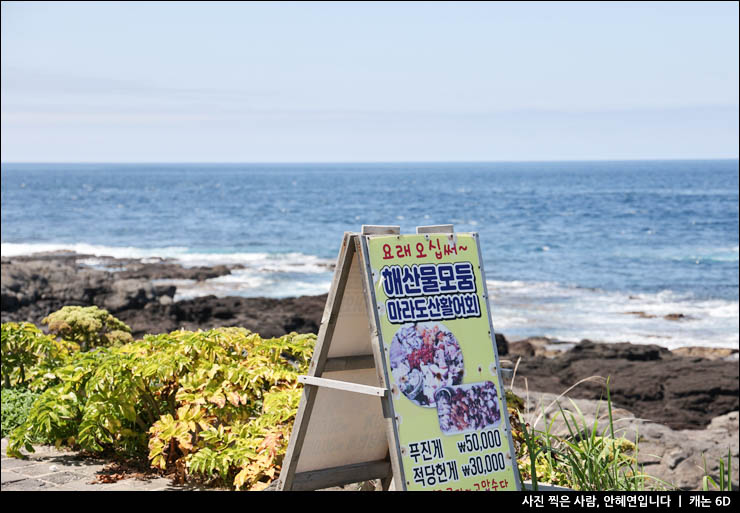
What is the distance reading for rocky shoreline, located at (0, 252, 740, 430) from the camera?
14.2 meters

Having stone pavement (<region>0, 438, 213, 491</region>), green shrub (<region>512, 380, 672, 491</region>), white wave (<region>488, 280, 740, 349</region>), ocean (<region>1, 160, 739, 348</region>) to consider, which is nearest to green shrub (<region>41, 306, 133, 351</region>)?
stone pavement (<region>0, 438, 213, 491</region>)

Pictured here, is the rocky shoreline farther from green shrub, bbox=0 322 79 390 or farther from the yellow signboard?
the yellow signboard

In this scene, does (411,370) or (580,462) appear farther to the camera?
(580,462)

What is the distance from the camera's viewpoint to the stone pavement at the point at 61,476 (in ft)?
18.1

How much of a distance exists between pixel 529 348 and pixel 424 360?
50.1 ft

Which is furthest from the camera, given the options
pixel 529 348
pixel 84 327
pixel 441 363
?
pixel 529 348

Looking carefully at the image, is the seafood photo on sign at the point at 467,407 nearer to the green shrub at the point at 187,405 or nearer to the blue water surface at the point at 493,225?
the green shrub at the point at 187,405

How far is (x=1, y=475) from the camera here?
227 inches

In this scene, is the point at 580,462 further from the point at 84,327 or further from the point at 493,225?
the point at 493,225

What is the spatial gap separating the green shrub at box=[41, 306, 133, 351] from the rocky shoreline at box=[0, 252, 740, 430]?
21.7 ft

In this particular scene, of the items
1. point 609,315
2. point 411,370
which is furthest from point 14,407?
point 609,315

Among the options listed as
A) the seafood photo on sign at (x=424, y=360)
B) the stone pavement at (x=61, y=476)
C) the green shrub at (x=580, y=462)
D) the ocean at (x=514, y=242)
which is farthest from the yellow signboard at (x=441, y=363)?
the ocean at (x=514, y=242)

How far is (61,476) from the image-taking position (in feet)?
18.9

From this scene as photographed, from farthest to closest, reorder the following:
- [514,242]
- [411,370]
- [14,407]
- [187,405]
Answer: [514,242] < [14,407] < [187,405] < [411,370]
